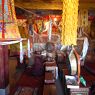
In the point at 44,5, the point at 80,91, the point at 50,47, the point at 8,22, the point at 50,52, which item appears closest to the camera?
the point at 8,22

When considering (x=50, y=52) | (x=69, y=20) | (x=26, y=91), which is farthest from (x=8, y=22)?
(x=50, y=52)

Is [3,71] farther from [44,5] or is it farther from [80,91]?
[44,5]

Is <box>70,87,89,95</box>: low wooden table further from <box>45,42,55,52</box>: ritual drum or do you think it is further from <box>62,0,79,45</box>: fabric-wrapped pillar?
<box>45,42,55,52</box>: ritual drum

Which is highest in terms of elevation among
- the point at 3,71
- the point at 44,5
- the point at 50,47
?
the point at 44,5

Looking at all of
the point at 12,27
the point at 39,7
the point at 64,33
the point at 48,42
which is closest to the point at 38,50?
the point at 48,42

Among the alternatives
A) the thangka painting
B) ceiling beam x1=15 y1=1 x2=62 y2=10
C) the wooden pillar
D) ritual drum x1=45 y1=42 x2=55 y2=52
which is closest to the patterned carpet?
the wooden pillar

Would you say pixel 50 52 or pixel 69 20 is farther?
pixel 50 52

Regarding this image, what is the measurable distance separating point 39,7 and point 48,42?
51.0 inches

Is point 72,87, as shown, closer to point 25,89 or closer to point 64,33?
point 64,33

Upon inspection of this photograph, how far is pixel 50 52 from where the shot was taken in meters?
7.26

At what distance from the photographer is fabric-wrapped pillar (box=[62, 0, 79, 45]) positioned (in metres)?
3.25

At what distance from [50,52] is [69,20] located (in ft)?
13.2

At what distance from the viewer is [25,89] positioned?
4.63m

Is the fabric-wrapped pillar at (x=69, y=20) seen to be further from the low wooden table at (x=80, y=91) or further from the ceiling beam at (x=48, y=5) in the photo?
the ceiling beam at (x=48, y=5)
